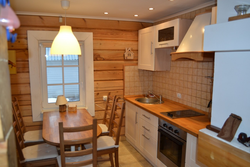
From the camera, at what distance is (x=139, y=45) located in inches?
153

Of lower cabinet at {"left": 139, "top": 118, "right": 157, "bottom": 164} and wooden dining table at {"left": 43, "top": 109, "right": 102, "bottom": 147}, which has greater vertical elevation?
wooden dining table at {"left": 43, "top": 109, "right": 102, "bottom": 147}

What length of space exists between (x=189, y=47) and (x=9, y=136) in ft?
7.63

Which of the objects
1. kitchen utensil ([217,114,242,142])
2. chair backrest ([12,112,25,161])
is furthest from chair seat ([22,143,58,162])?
kitchen utensil ([217,114,242,142])

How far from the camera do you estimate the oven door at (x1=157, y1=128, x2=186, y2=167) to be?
2324 millimetres

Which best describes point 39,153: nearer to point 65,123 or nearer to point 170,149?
point 65,123

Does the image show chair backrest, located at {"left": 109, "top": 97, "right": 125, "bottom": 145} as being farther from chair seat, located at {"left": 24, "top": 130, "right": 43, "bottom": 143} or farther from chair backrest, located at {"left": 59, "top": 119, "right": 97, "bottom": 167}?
chair seat, located at {"left": 24, "top": 130, "right": 43, "bottom": 143}

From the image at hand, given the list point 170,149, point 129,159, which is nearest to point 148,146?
point 129,159

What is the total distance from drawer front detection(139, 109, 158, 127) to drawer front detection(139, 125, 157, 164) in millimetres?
224

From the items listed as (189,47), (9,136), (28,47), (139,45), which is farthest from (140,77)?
(9,136)

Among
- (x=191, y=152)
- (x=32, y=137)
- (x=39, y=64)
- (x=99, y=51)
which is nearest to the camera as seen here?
(x=191, y=152)

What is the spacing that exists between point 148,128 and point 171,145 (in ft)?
1.96

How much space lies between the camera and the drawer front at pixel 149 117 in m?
2.86

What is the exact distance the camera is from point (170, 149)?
2.55 m

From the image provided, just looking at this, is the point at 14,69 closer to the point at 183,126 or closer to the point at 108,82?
the point at 108,82
